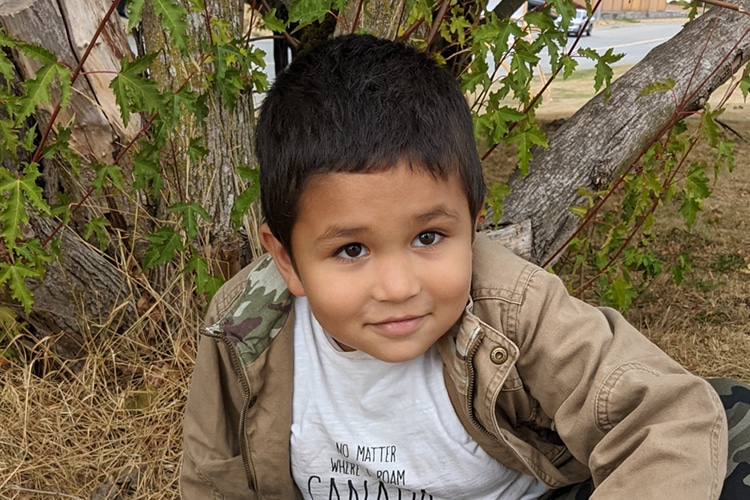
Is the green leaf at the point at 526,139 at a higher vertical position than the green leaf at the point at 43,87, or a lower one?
lower

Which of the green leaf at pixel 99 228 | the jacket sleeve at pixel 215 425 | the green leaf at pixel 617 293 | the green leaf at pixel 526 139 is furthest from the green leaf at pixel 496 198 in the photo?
the green leaf at pixel 99 228

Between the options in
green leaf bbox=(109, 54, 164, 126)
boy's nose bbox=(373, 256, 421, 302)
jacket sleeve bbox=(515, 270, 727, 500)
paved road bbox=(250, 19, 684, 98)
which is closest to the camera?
jacket sleeve bbox=(515, 270, 727, 500)

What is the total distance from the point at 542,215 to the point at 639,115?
0.51 meters

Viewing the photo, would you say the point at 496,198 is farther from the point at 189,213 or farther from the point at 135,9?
the point at 135,9

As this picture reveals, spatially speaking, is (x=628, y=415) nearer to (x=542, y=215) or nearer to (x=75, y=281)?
(x=542, y=215)

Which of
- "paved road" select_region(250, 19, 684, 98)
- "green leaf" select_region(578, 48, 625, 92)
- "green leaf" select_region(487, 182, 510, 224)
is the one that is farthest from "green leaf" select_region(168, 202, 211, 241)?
"paved road" select_region(250, 19, 684, 98)

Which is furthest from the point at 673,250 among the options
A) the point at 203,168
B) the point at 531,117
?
the point at 203,168

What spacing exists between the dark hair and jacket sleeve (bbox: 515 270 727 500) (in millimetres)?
285

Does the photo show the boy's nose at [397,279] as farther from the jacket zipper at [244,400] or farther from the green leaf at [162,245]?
the green leaf at [162,245]

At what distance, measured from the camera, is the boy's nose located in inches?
55.1

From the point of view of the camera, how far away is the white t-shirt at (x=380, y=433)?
5.62 feet

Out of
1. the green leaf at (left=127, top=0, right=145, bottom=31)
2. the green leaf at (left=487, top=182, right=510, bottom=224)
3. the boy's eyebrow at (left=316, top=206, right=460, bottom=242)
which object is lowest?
the green leaf at (left=487, top=182, right=510, bottom=224)

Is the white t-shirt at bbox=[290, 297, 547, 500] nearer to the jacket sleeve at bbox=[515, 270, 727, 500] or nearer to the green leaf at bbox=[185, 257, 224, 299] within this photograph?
the jacket sleeve at bbox=[515, 270, 727, 500]

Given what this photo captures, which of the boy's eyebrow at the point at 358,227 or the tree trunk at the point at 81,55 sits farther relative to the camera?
the tree trunk at the point at 81,55
